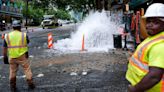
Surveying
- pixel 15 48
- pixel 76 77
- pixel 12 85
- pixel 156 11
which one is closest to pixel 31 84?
pixel 12 85

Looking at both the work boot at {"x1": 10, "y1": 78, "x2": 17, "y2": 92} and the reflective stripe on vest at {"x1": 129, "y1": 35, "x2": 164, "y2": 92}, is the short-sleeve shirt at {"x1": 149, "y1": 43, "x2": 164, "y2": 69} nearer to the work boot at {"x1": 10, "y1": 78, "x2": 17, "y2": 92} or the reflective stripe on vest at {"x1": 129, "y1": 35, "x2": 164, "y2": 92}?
the reflective stripe on vest at {"x1": 129, "y1": 35, "x2": 164, "y2": 92}

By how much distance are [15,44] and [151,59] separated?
639 cm

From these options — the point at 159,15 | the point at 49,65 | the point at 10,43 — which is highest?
the point at 159,15

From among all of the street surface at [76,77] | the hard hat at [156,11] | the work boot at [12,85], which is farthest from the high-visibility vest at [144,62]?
the work boot at [12,85]

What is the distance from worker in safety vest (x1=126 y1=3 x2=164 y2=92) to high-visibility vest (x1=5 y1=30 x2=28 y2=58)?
19.7 ft

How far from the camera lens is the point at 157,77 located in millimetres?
3090

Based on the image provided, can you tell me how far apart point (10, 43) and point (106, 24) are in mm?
15820

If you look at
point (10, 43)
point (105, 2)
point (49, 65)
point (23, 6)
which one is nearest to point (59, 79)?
point (10, 43)

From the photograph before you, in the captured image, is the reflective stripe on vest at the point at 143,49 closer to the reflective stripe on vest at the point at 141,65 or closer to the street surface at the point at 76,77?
the reflective stripe on vest at the point at 141,65

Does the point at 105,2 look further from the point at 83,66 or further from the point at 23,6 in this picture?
the point at 23,6

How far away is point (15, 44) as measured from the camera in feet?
30.1

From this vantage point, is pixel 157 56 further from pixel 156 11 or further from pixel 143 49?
pixel 156 11

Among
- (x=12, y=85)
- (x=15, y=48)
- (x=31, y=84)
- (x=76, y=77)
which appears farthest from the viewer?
(x=76, y=77)

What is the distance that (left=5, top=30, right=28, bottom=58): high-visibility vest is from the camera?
912cm
